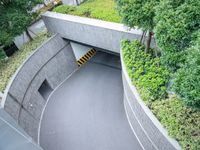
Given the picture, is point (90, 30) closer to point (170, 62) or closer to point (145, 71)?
point (145, 71)

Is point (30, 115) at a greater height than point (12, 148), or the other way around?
point (12, 148)

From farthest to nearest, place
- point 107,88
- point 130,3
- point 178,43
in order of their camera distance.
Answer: point 107,88, point 130,3, point 178,43

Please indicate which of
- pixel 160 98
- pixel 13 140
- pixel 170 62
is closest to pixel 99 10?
pixel 160 98

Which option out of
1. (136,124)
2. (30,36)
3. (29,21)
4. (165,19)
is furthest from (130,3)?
(30,36)

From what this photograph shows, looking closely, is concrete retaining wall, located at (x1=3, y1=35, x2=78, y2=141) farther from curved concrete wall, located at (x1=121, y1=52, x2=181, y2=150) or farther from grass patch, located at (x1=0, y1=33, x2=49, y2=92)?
curved concrete wall, located at (x1=121, y1=52, x2=181, y2=150)

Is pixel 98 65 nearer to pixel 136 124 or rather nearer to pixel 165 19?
pixel 136 124
